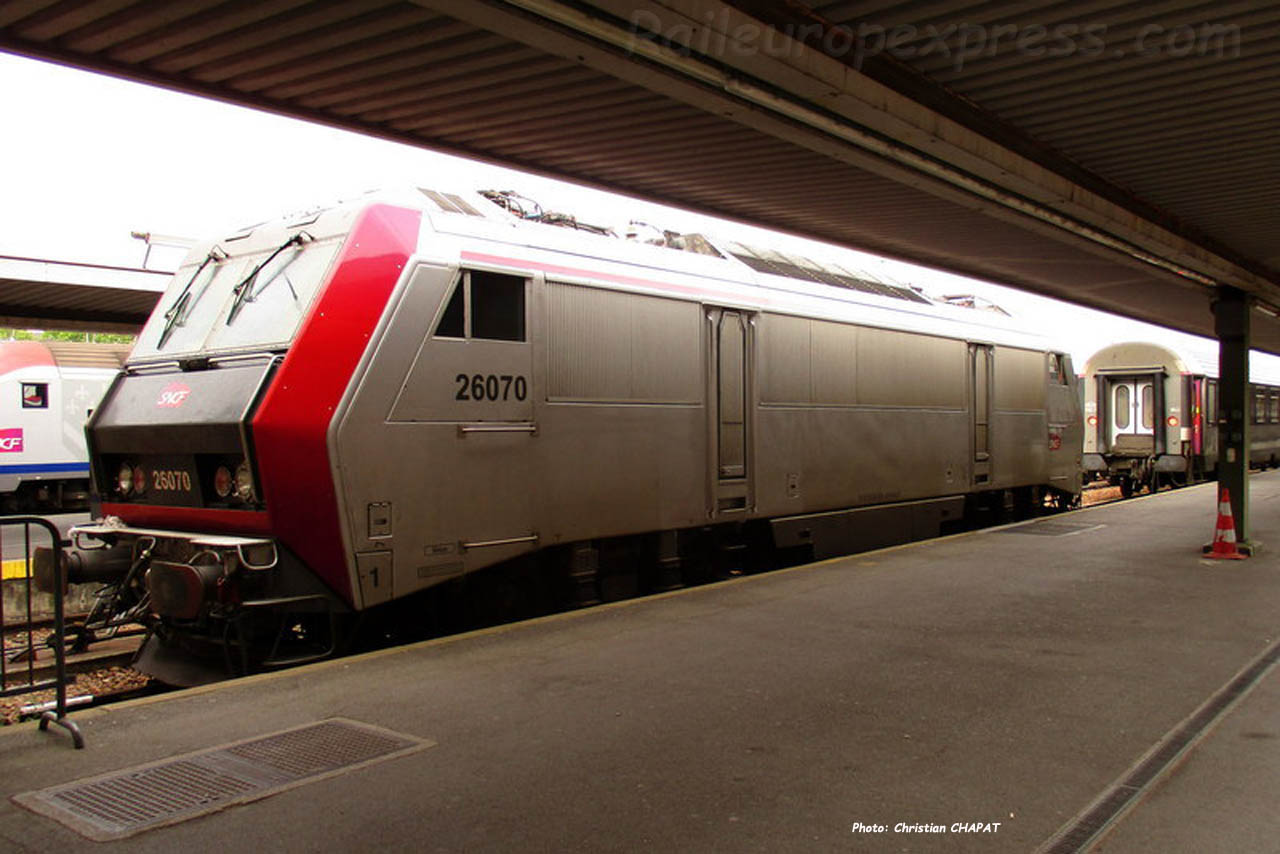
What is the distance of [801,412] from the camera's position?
369 inches

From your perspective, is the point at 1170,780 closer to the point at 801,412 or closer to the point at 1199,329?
the point at 801,412

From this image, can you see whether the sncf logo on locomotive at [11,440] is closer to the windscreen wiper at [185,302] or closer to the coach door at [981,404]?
the windscreen wiper at [185,302]

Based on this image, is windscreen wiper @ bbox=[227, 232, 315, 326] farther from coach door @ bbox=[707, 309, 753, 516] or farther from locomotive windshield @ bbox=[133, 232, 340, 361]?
coach door @ bbox=[707, 309, 753, 516]

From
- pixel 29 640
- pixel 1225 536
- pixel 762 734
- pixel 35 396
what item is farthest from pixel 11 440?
pixel 1225 536

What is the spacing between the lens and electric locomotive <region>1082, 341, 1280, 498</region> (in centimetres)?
2141

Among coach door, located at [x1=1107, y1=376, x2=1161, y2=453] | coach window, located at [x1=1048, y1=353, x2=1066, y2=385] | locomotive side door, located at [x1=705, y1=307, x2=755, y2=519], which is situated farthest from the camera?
coach door, located at [x1=1107, y1=376, x2=1161, y2=453]

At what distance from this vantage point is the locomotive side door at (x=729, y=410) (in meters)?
8.34

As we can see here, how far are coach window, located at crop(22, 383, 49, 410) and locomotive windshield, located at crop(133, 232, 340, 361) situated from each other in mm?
16835

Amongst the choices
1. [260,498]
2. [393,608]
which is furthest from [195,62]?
[393,608]

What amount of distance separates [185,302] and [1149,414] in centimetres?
2115

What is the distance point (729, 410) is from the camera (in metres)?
8.55

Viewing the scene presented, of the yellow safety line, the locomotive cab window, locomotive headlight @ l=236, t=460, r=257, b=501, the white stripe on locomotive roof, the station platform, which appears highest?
the white stripe on locomotive roof

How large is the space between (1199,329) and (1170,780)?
21.9 m

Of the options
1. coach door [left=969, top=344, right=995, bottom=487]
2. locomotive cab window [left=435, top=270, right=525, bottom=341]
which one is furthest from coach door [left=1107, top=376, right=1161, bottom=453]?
locomotive cab window [left=435, top=270, right=525, bottom=341]
